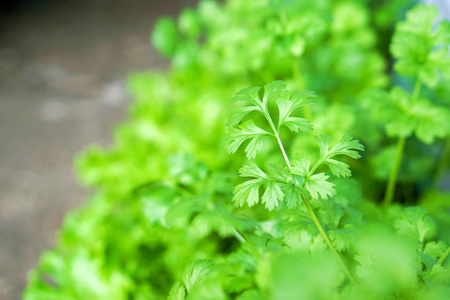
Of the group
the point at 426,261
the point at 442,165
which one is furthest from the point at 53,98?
the point at 426,261

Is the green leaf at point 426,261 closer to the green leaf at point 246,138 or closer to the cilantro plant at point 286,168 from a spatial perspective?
the cilantro plant at point 286,168

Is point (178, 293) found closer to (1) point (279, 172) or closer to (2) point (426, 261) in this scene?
(1) point (279, 172)

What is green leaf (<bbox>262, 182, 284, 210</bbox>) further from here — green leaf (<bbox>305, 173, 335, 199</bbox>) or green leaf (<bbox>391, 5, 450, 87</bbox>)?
green leaf (<bbox>391, 5, 450, 87</bbox>)

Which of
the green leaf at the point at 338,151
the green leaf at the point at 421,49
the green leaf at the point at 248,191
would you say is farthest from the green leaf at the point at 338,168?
the green leaf at the point at 421,49

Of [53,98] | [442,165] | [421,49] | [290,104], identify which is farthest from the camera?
[53,98]

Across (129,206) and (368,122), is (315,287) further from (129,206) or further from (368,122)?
(129,206)

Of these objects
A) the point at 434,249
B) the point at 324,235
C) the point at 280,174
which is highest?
the point at 280,174
